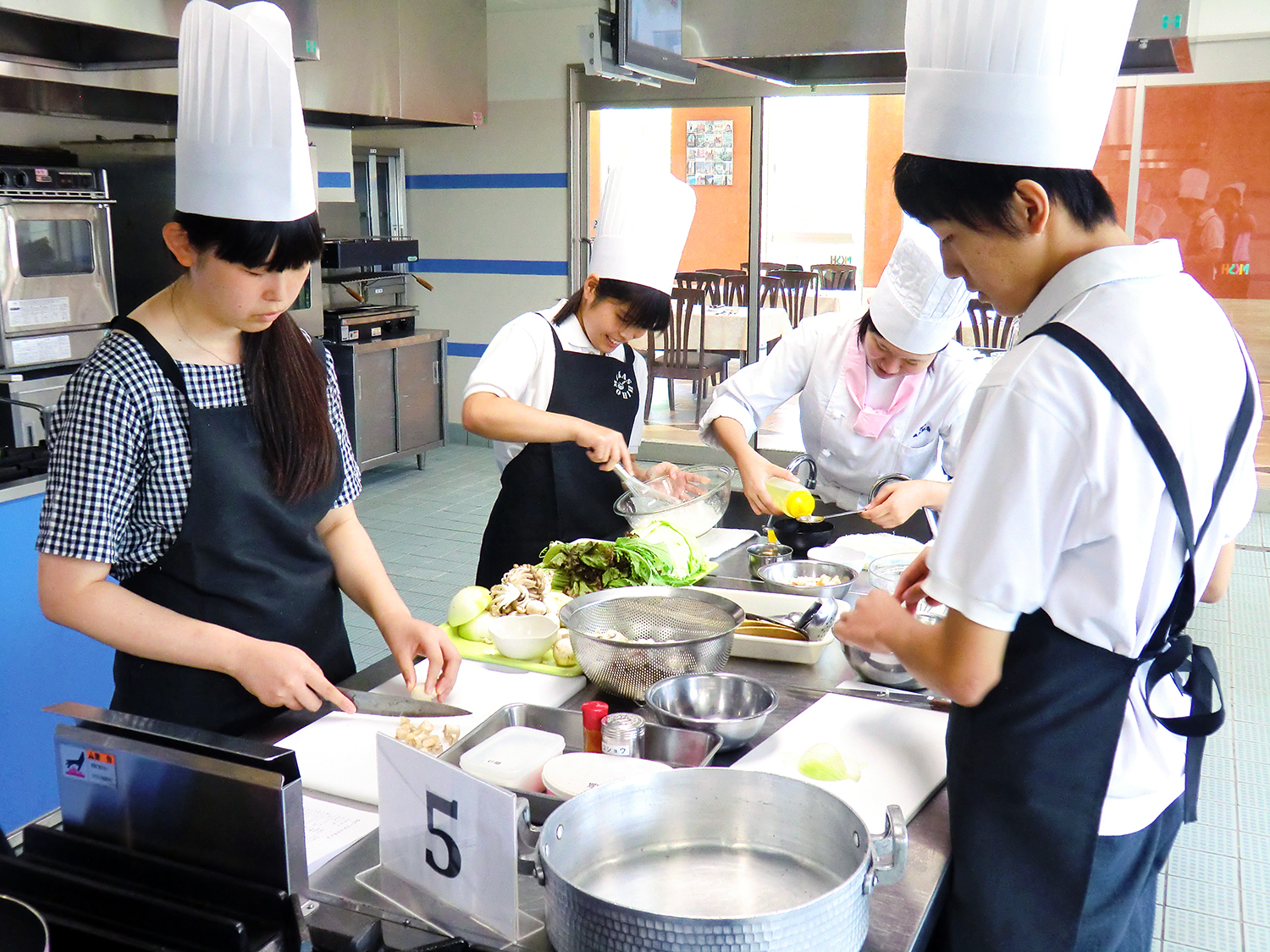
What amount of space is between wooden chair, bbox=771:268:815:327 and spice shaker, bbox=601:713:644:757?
626 cm

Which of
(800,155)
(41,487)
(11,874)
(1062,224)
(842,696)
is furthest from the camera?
(800,155)

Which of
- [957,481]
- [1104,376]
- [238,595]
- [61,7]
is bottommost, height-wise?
[238,595]

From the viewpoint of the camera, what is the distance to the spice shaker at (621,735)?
1.33 metres

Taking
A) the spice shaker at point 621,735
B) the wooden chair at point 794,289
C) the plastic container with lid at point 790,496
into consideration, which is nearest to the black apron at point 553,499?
the plastic container with lid at point 790,496

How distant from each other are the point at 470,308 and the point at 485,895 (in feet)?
23.3

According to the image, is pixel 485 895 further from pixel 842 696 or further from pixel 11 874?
pixel 842 696

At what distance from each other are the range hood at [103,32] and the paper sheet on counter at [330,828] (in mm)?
2402

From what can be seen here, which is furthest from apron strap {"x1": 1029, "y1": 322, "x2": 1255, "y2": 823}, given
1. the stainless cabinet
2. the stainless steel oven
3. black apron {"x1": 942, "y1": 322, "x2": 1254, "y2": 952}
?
the stainless cabinet

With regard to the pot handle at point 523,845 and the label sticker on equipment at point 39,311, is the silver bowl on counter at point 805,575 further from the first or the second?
the label sticker on equipment at point 39,311

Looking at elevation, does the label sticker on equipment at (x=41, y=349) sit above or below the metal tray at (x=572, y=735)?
above

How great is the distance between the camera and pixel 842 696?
1.60 metres

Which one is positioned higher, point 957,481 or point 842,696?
point 957,481

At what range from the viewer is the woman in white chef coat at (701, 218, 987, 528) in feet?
8.18

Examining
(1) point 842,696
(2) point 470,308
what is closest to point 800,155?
(2) point 470,308
